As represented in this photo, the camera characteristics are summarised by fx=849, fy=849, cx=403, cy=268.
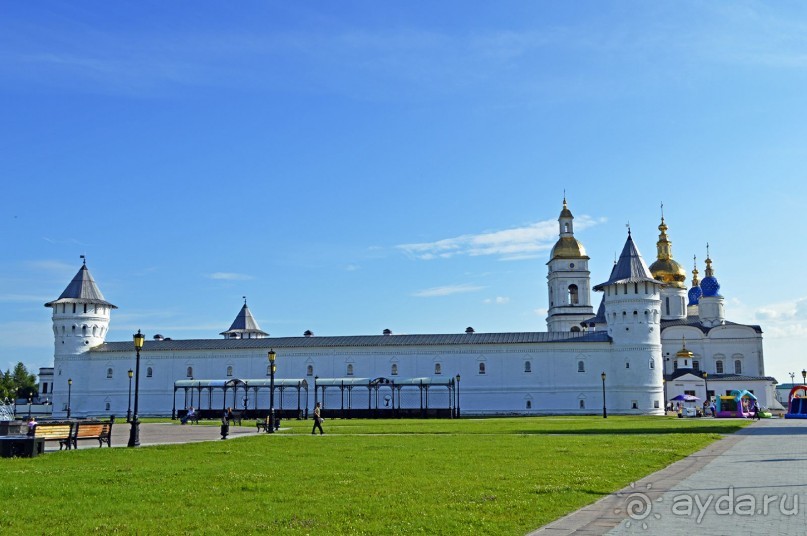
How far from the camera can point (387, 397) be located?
6631 cm

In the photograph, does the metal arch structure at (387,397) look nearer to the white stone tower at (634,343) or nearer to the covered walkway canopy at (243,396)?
the covered walkway canopy at (243,396)

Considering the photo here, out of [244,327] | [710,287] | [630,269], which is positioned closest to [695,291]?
[710,287]

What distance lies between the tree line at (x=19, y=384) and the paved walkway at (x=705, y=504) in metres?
106

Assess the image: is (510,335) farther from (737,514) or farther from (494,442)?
(737,514)

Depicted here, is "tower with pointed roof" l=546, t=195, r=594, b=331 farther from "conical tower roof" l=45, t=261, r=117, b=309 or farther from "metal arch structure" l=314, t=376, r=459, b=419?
"conical tower roof" l=45, t=261, r=117, b=309

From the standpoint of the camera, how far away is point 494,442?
24.3 m

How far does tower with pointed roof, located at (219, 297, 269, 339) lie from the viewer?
300 feet

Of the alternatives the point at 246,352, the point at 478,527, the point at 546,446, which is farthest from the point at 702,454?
the point at 246,352

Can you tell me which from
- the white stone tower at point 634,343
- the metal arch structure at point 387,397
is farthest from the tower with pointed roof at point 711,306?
the metal arch structure at point 387,397

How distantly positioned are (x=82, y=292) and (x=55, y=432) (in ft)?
185

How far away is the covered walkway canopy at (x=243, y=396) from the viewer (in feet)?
211

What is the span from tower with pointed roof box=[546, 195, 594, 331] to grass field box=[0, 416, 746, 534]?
63.3 metres

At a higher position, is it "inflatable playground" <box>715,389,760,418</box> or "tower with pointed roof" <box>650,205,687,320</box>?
"tower with pointed roof" <box>650,205,687,320</box>

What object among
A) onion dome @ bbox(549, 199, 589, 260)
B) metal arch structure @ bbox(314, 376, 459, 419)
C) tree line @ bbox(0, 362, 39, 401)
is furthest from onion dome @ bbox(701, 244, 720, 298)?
tree line @ bbox(0, 362, 39, 401)
